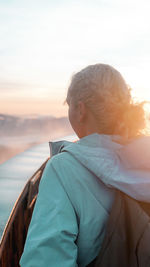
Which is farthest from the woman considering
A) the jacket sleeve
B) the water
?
the water

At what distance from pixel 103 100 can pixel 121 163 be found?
0.73 ft

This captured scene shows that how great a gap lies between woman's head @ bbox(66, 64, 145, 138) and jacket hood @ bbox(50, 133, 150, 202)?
0.11 m

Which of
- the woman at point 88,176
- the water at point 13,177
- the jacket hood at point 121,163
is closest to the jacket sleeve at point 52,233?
the woman at point 88,176

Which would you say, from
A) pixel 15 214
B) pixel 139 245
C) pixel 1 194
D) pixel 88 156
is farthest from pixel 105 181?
pixel 1 194

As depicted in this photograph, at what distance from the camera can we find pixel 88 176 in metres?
0.94

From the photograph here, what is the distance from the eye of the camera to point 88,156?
91 centimetres

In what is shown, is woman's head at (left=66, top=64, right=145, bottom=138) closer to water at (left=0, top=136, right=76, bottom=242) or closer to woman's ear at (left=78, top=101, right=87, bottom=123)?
woman's ear at (left=78, top=101, right=87, bottom=123)

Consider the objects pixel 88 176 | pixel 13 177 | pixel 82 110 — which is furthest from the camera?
pixel 13 177

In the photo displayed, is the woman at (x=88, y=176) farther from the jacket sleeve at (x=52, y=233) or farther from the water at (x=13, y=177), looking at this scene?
the water at (x=13, y=177)

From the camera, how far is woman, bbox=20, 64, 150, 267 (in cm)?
84

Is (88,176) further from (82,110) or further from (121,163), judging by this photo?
(82,110)

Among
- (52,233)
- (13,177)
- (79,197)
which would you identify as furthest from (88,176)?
(13,177)

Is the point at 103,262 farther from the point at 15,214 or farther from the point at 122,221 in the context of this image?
the point at 15,214

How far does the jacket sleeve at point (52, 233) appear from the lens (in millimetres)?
819
